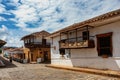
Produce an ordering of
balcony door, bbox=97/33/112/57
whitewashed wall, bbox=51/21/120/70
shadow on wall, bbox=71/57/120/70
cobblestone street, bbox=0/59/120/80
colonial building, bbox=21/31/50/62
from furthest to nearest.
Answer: colonial building, bbox=21/31/50/62
balcony door, bbox=97/33/112/57
shadow on wall, bbox=71/57/120/70
whitewashed wall, bbox=51/21/120/70
cobblestone street, bbox=0/59/120/80

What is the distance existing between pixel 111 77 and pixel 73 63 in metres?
8.08

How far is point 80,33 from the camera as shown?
18.8m

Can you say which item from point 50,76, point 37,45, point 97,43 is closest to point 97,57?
point 97,43

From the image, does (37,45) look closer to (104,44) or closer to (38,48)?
(38,48)

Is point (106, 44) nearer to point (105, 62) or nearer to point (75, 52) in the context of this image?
point (105, 62)

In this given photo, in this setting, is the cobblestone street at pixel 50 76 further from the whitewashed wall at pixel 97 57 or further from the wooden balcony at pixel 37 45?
the wooden balcony at pixel 37 45

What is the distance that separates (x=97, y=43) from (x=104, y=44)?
0.77 m

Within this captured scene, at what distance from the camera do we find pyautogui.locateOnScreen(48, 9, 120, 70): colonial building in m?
14.4

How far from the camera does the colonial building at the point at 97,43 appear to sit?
1439cm

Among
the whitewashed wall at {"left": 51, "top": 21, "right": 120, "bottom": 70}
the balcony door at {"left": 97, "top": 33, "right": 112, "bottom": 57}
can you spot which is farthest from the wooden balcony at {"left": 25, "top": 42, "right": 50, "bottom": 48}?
the balcony door at {"left": 97, "top": 33, "right": 112, "bottom": 57}

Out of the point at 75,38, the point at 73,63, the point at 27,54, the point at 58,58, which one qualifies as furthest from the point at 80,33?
the point at 27,54

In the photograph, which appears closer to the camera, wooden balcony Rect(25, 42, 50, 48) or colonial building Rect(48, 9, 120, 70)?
colonial building Rect(48, 9, 120, 70)

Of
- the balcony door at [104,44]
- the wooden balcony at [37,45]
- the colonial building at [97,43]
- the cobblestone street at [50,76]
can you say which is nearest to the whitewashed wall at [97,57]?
the colonial building at [97,43]

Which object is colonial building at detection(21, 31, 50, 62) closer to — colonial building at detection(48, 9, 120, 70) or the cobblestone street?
colonial building at detection(48, 9, 120, 70)
